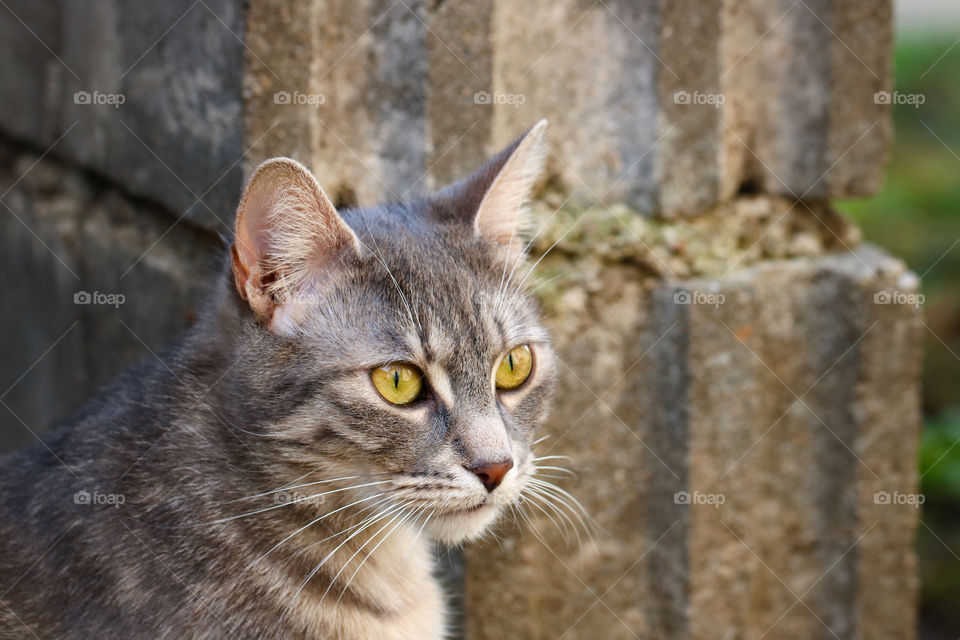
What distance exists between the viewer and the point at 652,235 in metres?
3.17

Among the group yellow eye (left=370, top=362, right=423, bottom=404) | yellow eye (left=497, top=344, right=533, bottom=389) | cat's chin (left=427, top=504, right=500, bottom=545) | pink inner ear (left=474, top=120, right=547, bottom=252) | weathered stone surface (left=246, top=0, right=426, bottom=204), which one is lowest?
cat's chin (left=427, top=504, right=500, bottom=545)

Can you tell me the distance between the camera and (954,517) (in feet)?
16.1

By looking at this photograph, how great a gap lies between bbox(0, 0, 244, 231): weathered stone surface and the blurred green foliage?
12.1ft

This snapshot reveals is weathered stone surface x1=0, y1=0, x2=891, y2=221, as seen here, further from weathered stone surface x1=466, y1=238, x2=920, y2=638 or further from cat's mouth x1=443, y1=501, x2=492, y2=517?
cat's mouth x1=443, y1=501, x2=492, y2=517

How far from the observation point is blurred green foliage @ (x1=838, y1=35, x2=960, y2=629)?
4730 millimetres

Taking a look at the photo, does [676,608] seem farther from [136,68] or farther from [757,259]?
[136,68]

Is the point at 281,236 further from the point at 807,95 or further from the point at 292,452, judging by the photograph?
the point at 807,95

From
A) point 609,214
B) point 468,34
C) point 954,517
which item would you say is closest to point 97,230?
point 468,34

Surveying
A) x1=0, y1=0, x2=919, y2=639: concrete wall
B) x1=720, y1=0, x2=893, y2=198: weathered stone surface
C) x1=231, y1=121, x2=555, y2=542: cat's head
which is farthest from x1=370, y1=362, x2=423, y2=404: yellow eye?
x1=720, y1=0, x2=893, y2=198: weathered stone surface

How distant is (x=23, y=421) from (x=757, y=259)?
10.7 feet

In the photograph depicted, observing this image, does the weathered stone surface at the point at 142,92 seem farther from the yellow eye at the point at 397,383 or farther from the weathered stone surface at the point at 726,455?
the weathered stone surface at the point at 726,455

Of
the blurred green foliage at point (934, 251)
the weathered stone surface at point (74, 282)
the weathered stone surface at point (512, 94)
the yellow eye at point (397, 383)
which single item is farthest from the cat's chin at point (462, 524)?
the blurred green foliage at point (934, 251)

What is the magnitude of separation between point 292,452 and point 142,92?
67.4 inches

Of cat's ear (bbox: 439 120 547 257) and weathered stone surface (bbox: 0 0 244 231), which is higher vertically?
weathered stone surface (bbox: 0 0 244 231)
